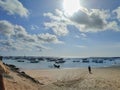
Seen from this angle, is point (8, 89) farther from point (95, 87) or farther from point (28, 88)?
point (95, 87)

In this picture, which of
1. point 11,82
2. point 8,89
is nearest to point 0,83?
point 8,89

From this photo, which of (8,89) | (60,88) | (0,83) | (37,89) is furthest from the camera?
(60,88)

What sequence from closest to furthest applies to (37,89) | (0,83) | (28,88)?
(0,83), (28,88), (37,89)

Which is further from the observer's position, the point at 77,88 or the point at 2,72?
the point at 77,88

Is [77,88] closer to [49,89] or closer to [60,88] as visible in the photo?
[60,88]

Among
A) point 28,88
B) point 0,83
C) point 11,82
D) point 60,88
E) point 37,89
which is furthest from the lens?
point 60,88

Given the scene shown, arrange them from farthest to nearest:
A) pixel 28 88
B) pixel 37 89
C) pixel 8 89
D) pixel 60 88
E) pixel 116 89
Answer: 1. pixel 116 89
2. pixel 60 88
3. pixel 37 89
4. pixel 28 88
5. pixel 8 89

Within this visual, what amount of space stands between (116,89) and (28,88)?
7.95m

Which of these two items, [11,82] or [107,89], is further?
[107,89]

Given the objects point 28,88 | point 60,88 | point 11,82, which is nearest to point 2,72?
point 11,82

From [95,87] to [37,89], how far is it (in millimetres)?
5273

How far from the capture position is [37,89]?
15.2m

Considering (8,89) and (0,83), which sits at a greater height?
(0,83)

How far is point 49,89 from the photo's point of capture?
15664mm
